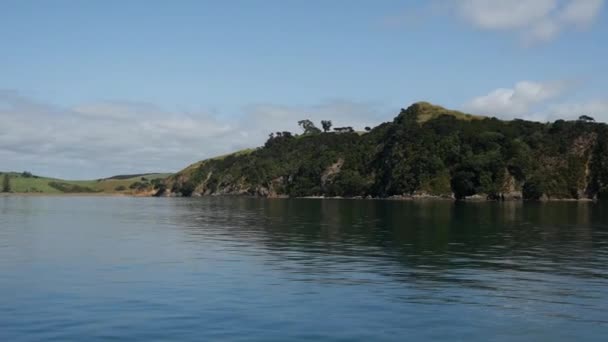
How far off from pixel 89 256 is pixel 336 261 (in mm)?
22634

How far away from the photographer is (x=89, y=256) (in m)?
61.1

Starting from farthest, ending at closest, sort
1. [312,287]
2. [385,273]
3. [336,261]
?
[336,261] < [385,273] < [312,287]

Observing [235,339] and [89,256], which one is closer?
[235,339]

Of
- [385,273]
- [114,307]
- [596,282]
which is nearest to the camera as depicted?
[114,307]

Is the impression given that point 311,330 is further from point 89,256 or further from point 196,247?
point 196,247

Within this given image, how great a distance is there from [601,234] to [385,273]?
170ft

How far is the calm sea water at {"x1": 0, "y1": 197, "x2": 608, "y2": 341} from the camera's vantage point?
31.2 metres

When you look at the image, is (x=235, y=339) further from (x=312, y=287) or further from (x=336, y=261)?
(x=336, y=261)

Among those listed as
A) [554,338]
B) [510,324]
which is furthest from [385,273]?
[554,338]

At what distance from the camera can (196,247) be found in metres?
69.8

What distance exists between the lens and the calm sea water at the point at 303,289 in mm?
31172

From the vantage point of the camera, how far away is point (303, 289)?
4206cm

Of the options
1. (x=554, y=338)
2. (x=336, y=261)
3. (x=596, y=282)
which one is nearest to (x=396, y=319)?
(x=554, y=338)

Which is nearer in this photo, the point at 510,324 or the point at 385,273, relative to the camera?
the point at 510,324
